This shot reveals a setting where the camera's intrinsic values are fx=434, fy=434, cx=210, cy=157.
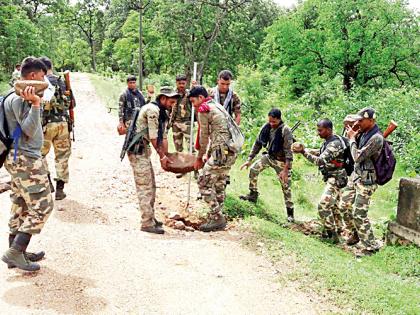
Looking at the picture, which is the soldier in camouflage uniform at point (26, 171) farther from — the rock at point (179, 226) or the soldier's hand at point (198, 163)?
the rock at point (179, 226)

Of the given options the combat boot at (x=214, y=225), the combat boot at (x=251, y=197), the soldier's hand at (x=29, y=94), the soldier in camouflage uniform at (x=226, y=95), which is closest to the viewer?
the soldier's hand at (x=29, y=94)

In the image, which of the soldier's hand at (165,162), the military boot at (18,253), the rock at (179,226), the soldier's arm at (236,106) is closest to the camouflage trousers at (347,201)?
the soldier's arm at (236,106)

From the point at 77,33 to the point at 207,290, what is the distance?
63.1 m

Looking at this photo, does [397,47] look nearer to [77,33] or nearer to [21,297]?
[21,297]

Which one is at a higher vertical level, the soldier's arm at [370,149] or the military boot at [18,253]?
the soldier's arm at [370,149]

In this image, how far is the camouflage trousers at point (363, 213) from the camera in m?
6.58

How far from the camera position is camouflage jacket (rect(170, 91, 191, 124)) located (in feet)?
28.0

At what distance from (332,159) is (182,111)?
10.4 feet

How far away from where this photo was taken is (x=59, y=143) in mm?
6910

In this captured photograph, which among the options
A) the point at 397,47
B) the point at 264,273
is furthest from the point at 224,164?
the point at 397,47

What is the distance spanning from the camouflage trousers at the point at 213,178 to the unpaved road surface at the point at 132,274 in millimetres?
440

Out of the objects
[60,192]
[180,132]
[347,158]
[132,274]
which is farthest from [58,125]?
[347,158]

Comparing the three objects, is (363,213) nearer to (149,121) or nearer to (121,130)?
(149,121)

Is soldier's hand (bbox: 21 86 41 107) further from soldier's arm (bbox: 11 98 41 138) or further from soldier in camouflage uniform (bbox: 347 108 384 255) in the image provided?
soldier in camouflage uniform (bbox: 347 108 384 255)
